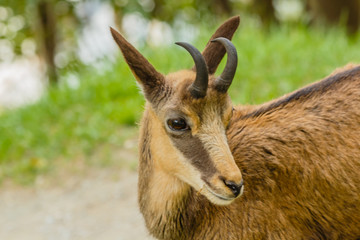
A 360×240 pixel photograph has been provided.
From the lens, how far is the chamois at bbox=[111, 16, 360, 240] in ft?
11.0

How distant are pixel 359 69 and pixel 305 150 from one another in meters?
0.75

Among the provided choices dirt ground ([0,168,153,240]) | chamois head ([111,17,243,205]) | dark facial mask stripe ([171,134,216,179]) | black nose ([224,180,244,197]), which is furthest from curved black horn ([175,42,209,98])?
dirt ground ([0,168,153,240])

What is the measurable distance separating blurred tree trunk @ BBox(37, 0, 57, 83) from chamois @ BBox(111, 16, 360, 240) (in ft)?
27.7

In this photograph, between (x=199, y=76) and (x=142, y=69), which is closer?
(x=199, y=76)

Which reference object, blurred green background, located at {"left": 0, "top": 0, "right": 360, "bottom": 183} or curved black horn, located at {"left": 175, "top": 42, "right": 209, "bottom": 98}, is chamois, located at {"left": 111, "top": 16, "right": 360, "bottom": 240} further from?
blurred green background, located at {"left": 0, "top": 0, "right": 360, "bottom": 183}

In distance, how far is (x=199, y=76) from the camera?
3260 mm

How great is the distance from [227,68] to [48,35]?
9.19 m

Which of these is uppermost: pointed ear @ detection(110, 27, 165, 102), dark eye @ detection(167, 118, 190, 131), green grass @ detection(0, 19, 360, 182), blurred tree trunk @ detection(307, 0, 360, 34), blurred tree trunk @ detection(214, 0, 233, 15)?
blurred tree trunk @ detection(307, 0, 360, 34)

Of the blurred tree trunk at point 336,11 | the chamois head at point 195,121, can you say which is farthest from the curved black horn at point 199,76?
the blurred tree trunk at point 336,11

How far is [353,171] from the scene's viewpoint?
11.7 ft

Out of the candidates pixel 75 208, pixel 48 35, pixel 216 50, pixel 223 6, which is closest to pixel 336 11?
pixel 223 6

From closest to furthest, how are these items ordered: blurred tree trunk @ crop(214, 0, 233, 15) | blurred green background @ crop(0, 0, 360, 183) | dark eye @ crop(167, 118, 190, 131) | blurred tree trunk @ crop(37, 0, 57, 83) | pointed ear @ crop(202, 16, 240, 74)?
1. dark eye @ crop(167, 118, 190, 131)
2. pointed ear @ crop(202, 16, 240, 74)
3. blurred green background @ crop(0, 0, 360, 183)
4. blurred tree trunk @ crop(37, 0, 57, 83)
5. blurred tree trunk @ crop(214, 0, 233, 15)

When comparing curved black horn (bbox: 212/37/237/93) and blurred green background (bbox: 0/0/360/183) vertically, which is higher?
curved black horn (bbox: 212/37/237/93)

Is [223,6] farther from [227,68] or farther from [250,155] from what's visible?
[227,68]
